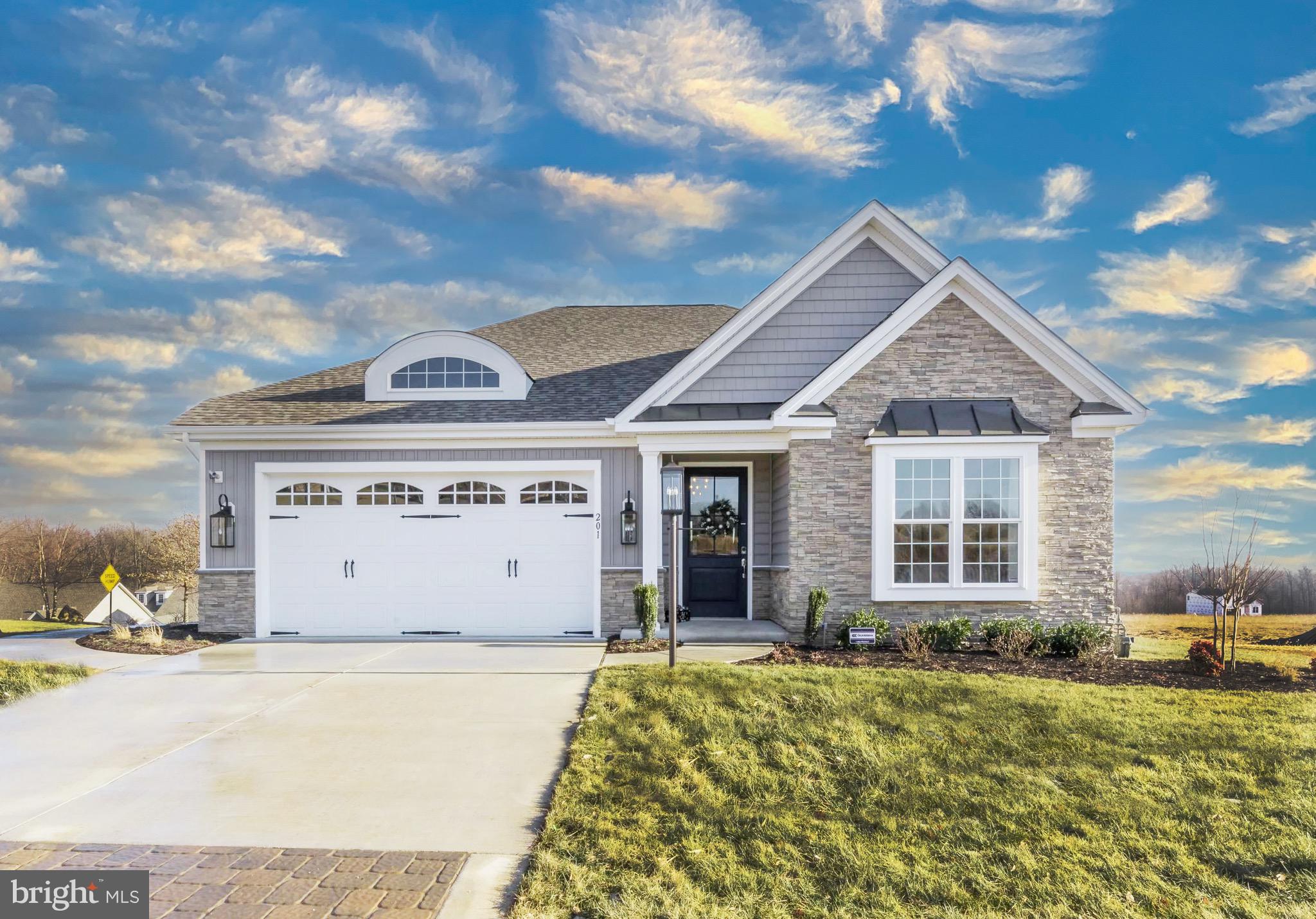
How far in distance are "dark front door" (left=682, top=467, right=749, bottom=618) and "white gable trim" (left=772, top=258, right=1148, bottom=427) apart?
259 cm

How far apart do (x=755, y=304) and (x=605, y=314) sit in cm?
614

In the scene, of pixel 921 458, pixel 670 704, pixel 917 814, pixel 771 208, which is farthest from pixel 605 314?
pixel 917 814

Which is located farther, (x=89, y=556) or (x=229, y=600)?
(x=89, y=556)

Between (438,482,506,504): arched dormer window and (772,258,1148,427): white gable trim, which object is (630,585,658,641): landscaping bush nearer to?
(438,482,506,504): arched dormer window

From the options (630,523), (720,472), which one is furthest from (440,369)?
(720,472)

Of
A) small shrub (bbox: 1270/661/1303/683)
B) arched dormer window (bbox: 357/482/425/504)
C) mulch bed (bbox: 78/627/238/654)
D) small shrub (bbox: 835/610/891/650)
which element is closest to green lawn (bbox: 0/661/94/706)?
mulch bed (bbox: 78/627/238/654)

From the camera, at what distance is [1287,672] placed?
948cm

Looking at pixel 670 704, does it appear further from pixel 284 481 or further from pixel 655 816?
pixel 284 481

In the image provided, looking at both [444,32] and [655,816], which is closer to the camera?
[655,816]

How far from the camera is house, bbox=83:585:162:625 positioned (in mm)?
18516

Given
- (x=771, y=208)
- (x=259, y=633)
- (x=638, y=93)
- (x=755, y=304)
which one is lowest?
(x=259, y=633)

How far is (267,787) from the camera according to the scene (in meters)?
5.79

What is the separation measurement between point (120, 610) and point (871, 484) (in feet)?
65.5

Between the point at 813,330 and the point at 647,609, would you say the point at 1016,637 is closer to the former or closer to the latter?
the point at 647,609
